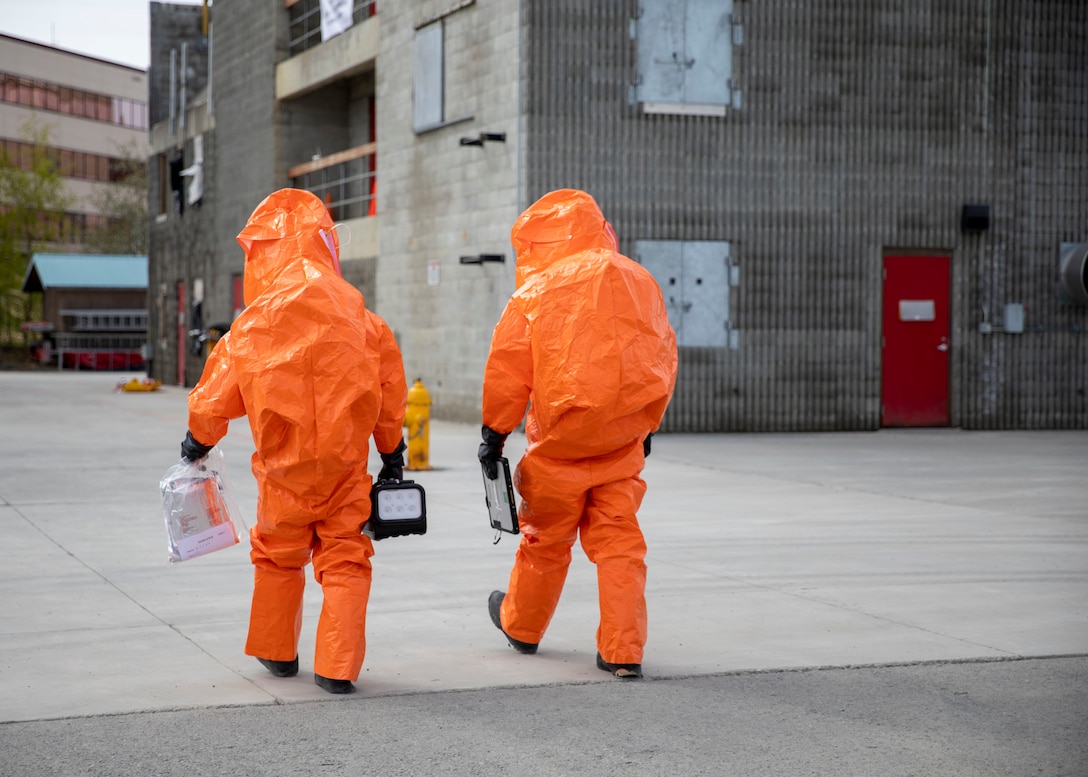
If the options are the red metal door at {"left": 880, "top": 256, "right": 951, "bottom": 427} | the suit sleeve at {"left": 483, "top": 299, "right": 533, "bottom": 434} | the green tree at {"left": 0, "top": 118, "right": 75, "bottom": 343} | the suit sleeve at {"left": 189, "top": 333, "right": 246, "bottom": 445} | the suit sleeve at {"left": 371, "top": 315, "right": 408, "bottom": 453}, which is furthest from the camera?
the green tree at {"left": 0, "top": 118, "right": 75, "bottom": 343}

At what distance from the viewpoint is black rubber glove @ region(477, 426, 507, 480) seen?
6.01 metres

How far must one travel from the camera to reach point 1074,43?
1973 cm

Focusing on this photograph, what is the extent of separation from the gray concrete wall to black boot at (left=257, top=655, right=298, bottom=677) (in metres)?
12.9

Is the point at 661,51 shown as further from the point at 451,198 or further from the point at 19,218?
the point at 19,218

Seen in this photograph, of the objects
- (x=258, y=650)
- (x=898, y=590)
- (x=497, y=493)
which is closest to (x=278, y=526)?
(x=258, y=650)

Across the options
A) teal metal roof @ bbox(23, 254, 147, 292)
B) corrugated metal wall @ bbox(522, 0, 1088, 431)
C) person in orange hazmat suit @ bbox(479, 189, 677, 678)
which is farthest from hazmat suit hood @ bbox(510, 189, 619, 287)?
teal metal roof @ bbox(23, 254, 147, 292)

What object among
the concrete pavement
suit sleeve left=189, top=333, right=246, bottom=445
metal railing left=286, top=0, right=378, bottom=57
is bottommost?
→ the concrete pavement

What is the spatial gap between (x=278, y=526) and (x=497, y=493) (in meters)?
0.99

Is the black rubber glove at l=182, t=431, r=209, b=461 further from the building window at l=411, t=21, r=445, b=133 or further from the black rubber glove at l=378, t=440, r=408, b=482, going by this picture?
the building window at l=411, t=21, r=445, b=133

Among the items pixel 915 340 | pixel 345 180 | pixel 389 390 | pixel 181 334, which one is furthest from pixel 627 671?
pixel 181 334

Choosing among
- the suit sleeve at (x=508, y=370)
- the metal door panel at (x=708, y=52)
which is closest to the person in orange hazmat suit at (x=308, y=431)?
the suit sleeve at (x=508, y=370)

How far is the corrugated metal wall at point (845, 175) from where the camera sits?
18.2 m

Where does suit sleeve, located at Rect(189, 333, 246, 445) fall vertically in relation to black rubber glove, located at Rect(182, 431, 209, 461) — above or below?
above

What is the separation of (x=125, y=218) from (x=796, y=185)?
2137 inches
